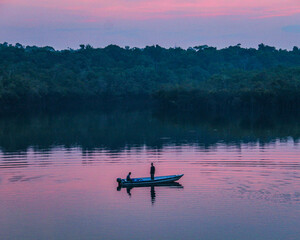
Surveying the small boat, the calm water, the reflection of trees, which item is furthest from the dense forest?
the small boat

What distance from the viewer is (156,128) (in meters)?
67.4

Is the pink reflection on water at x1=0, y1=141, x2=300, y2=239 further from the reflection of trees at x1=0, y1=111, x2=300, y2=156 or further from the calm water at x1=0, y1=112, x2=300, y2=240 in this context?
the reflection of trees at x1=0, y1=111, x2=300, y2=156

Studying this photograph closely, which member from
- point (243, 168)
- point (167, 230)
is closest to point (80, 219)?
point (167, 230)

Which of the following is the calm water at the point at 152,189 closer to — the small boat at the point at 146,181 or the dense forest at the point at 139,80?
the small boat at the point at 146,181

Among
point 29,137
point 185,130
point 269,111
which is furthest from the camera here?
point 269,111

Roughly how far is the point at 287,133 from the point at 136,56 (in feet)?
443

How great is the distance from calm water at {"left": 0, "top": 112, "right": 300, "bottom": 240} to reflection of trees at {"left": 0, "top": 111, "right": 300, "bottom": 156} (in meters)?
0.18

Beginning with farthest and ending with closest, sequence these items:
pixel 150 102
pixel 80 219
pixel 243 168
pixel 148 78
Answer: pixel 148 78, pixel 150 102, pixel 243 168, pixel 80 219

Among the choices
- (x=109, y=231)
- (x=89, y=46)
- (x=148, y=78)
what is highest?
(x=89, y=46)

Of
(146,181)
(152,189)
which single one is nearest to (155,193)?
(152,189)

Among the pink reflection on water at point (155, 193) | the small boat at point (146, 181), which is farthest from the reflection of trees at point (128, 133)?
the small boat at point (146, 181)

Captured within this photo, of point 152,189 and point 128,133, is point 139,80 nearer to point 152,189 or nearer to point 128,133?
point 128,133

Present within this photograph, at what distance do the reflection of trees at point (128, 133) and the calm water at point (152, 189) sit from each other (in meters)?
0.18

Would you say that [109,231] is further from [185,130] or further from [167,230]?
[185,130]
